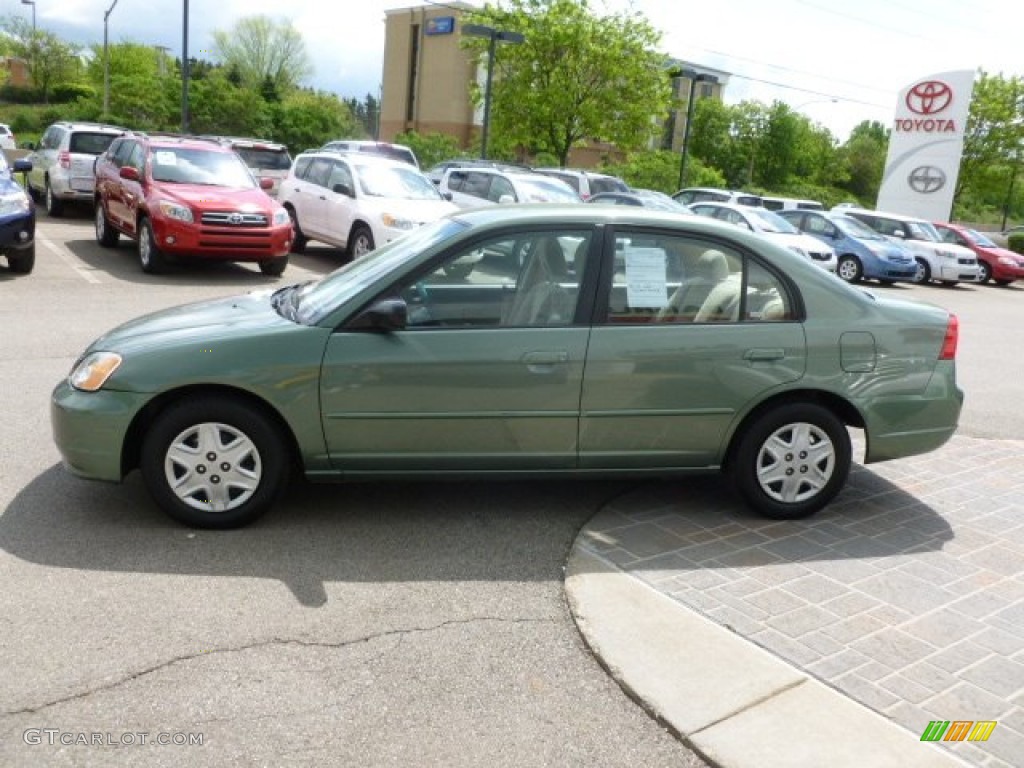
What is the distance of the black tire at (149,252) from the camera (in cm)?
1251

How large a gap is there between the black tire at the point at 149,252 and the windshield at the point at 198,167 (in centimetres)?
70

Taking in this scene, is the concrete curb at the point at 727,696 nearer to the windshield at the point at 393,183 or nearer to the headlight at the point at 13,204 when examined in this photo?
the headlight at the point at 13,204

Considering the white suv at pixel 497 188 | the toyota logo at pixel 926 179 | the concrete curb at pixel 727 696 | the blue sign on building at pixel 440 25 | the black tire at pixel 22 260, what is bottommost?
the concrete curb at pixel 727 696

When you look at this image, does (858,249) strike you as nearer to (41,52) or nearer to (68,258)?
(68,258)

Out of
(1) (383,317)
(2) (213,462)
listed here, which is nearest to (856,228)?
(1) (383,317)

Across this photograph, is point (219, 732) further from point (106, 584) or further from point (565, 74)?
point (565, 74)

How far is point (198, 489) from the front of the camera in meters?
4.43

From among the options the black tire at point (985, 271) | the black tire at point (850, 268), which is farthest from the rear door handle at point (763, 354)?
the black tire at point (985, 271)

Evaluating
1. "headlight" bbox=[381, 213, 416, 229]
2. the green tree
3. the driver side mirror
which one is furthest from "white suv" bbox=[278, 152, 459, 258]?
the green tree

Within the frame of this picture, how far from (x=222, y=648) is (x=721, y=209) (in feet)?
60.8

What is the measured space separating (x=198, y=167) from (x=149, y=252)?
1.51 meters

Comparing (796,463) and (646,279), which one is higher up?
(646,279)

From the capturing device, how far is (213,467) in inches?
A: 175

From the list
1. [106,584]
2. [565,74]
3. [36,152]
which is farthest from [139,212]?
[565,74]
